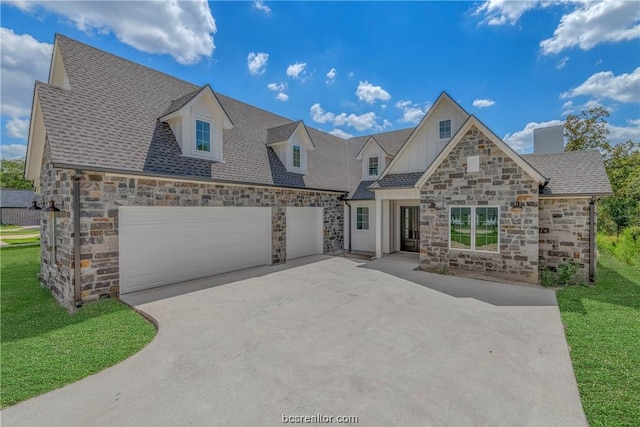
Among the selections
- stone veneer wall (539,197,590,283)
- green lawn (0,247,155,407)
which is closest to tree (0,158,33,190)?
green lawn (0,247,155,407)

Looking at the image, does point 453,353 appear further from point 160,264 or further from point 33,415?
point 160,264

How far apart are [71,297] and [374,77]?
50.9 feet

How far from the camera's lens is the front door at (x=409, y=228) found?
47.9 ft

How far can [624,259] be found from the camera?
1290 cm

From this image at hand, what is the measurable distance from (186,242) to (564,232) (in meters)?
12.7

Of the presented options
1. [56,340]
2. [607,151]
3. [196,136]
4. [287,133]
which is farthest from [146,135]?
[607,151]

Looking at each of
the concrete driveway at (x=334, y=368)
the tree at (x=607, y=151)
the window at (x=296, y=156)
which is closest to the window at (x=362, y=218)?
the window at (x=296, y=156)

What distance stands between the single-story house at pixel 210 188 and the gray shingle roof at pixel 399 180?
0.08 metres

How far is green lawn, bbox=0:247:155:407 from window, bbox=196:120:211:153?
5.67 metres

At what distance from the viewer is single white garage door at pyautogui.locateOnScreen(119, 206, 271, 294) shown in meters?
8.00

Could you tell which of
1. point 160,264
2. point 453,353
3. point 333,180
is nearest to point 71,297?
point 160,264

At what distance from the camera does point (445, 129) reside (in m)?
12.2

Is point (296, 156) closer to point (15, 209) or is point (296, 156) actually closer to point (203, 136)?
point (203, 136)

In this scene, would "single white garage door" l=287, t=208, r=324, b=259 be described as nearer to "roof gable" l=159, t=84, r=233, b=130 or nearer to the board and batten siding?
the board and batten siding
